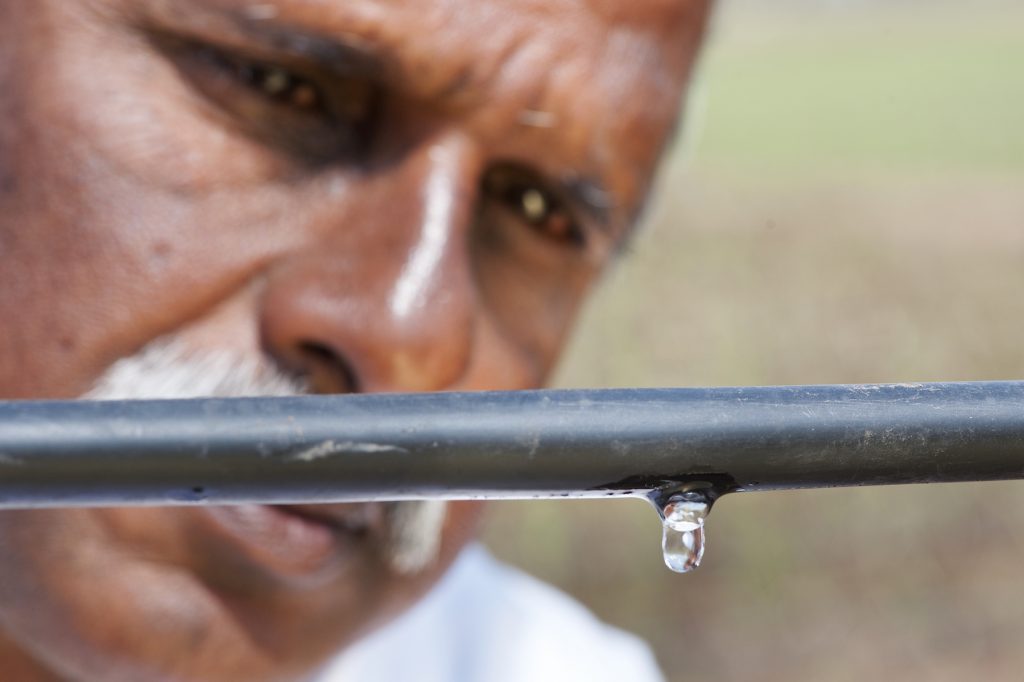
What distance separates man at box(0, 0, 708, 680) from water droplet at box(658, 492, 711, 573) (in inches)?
17.5

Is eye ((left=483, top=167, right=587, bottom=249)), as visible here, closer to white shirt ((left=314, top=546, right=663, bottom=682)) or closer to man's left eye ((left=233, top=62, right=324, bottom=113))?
man's left eye ((left=233, top=62, right=324, bottom=113))

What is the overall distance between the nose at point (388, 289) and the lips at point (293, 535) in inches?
4.3

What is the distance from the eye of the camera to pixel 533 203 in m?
1.31

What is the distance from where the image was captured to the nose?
0.99 metres

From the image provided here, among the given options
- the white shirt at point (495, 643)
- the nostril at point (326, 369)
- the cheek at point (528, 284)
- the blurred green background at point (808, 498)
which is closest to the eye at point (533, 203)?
the cheek at point (528, 284)

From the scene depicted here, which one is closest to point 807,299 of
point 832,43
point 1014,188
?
point 1014,188

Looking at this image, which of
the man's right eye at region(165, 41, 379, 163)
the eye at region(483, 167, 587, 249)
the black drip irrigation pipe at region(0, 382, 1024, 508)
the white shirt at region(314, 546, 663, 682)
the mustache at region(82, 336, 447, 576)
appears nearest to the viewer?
the black drip irrigation pipe at region(0, 382, 1024, 508)

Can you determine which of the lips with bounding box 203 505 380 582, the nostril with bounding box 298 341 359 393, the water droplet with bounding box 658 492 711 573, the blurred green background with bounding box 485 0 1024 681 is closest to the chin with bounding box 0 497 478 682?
the lips with bounding box 203 505 380 582

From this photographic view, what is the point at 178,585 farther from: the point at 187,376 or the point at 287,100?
the point at 287,100

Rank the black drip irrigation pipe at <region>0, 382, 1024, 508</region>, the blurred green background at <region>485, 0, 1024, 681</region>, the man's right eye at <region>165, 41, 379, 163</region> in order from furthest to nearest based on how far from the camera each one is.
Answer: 1. the blurred green background at <region>485, 0, 1024, 681</region>
2. the man's right eye at <region>165, 41, 379, 163</region>
3. the black drip irrigation pipe at <region>0, 382, 1024, 508</region>

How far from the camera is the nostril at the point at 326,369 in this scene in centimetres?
100

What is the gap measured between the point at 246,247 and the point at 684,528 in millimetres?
623

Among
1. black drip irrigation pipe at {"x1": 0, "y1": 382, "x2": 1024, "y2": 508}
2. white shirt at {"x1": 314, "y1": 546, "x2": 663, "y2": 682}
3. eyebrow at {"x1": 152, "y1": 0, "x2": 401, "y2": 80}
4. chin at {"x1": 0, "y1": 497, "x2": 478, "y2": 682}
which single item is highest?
black drip irrigation pipe at {"x1": 0, "y1": 382, "x2": 1024, "y2": 508}

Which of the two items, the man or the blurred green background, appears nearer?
the man
